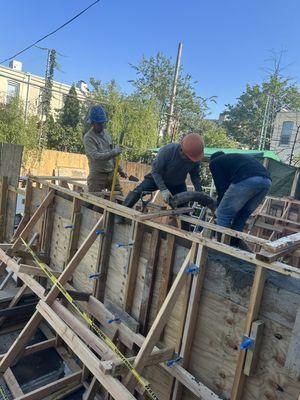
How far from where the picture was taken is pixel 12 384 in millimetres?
3301

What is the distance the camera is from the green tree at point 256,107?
32156 millimetres

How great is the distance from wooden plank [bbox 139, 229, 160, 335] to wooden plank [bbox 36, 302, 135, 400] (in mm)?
684

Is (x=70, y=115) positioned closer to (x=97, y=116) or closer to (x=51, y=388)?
(x=97, y=116)

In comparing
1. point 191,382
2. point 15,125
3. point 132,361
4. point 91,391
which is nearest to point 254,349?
point 191,382

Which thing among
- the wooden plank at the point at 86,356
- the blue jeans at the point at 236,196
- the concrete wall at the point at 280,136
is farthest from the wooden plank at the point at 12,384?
the concrete wall at the point at 280,136

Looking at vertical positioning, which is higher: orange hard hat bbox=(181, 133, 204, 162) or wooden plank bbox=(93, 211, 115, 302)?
orange hard hat bbox=(181, 133, 204, 162)

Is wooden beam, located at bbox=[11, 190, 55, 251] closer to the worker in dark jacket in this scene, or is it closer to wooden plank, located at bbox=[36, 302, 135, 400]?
wooden plank, located at bbox=[36, 302, 135, 400]

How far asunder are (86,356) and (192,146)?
2.22m

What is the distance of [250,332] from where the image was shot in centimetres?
216

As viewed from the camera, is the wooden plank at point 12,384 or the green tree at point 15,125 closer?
the wooden plank at point 12,384

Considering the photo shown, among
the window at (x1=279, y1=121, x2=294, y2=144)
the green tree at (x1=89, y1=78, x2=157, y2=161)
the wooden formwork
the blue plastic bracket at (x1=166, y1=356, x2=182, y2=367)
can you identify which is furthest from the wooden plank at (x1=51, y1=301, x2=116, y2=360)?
the window at (x1=279, y1=121, x2=294, y2=144)

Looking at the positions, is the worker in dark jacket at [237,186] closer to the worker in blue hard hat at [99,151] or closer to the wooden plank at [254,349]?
the worker in blue hard hat at [99,151]

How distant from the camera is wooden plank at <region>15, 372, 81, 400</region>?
302cm

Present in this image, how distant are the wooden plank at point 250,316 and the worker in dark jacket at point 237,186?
145cm
